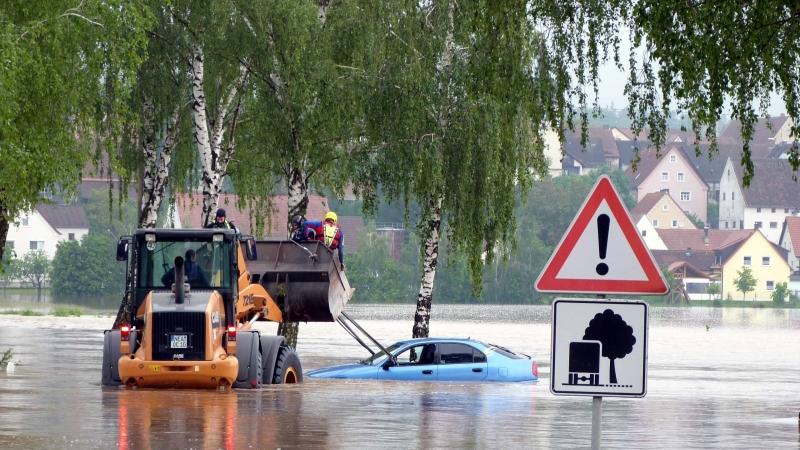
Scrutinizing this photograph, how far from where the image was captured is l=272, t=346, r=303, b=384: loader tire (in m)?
27.3

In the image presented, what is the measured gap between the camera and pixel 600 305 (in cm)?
1098

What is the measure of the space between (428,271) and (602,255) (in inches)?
1220

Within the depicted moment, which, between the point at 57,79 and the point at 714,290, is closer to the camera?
the point at 57,79

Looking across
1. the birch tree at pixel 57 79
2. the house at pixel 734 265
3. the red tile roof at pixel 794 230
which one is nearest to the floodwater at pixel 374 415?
the birch tree at pixel 57 79

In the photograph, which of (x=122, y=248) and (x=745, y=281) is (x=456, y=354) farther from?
(x=745, y=281)

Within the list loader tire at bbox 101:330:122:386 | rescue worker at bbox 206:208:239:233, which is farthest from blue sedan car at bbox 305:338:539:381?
loader tire at bbox 101:330:122:386

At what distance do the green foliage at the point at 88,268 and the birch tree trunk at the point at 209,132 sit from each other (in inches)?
3284

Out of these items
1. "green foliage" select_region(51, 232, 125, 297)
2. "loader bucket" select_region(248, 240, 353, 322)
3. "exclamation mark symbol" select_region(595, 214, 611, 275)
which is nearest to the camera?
"exclamation mark symbol" select_region(595, 214, 611, 275)

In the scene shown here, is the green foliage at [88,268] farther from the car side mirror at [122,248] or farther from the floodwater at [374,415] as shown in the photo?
the car side mirror at [122,248]

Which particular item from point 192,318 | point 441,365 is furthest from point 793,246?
point 192,318

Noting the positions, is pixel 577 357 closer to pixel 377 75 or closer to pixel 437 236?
pixel 377 75

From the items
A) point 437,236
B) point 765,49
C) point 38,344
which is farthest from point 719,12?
point 38,344

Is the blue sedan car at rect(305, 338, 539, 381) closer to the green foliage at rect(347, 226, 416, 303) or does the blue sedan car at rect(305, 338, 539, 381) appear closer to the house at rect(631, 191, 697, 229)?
the green foliage at rect(347, 226, 416, 303)

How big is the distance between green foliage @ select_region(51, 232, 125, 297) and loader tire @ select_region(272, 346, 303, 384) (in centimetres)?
9747
